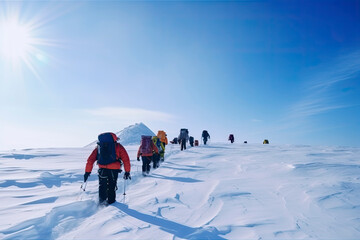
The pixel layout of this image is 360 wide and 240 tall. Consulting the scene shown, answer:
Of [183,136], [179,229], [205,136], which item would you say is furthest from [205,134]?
[179,229]

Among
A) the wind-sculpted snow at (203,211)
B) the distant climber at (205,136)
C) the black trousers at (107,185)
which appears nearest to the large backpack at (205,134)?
the distant climber at (205,136)

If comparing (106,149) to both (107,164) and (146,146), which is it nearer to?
(107,164)

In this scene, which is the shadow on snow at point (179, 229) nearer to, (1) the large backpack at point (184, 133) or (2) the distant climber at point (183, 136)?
(2) the distant climber at point (183, 136)

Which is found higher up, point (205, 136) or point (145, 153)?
point (205, 136)

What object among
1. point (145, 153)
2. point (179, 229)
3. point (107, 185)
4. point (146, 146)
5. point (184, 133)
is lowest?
point (179, 229)

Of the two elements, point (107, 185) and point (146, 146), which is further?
point (146, 146)

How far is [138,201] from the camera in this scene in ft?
17.2

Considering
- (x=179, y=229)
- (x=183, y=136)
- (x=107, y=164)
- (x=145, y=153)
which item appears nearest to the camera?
(x=179, y=229)

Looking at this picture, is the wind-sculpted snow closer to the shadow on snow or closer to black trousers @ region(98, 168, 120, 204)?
the shadow on snow

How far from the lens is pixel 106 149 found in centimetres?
541

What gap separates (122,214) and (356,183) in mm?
6055

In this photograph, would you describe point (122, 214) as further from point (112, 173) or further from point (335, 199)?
point (335, 199)

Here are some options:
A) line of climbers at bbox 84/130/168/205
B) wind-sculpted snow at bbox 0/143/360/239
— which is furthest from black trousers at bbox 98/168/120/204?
wind-sculpted snow at bbox 0/143/360/239

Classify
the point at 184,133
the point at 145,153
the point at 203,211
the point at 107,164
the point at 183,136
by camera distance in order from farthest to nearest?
the point at 184,133 < the point at 183,136 < the point at 145,153 < the point at 107,164 < the point at 203,211
